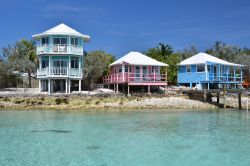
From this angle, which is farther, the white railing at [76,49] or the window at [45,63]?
the window at [45,63]

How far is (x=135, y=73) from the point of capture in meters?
45.8

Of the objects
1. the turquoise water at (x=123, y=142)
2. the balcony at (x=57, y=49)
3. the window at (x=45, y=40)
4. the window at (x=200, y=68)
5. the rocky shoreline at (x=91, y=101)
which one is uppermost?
the window at (x=45, y=40)

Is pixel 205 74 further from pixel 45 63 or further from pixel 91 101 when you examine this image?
pixel 45 63

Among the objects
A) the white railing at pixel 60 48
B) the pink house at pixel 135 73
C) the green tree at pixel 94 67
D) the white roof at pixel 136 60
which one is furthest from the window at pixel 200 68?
the white railing at pixel 60 48

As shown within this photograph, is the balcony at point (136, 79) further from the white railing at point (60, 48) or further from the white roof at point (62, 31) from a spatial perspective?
the white railing at point (60, 48)

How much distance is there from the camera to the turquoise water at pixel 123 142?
52.3 ft

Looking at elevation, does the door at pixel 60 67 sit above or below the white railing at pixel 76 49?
below

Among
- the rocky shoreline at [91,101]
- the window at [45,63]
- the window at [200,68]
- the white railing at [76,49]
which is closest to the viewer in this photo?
the rocky shoreline at [91,101]

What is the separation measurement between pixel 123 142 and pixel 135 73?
2615 centimetres

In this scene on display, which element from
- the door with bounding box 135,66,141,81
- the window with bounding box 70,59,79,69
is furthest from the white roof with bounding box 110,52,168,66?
the window with bounding box 70,59,79,69

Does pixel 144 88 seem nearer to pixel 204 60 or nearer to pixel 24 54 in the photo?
pixel 204 60

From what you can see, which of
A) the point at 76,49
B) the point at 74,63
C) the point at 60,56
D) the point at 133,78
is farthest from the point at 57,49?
the point at 133,78

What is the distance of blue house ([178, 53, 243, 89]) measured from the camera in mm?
48812

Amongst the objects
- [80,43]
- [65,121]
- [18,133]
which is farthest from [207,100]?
[18,133]
